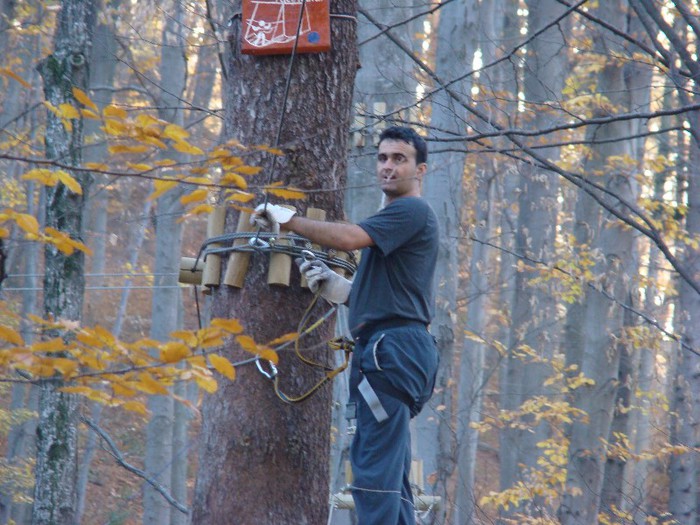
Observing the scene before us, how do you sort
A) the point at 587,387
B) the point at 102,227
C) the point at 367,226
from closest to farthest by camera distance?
1. the point at 367,226
2. the point at 587,387
3. the point at 102,227

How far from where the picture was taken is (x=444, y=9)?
10438 millimetres

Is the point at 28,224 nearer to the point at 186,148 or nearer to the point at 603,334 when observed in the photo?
the point at 186,148

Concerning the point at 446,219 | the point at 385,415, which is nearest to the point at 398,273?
the point at 385,415

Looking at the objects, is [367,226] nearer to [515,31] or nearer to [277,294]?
[277,294]

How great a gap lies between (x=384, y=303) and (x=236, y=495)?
1.06 meters

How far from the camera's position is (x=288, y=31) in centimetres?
369

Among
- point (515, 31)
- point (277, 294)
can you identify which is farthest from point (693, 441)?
point (515, 31)

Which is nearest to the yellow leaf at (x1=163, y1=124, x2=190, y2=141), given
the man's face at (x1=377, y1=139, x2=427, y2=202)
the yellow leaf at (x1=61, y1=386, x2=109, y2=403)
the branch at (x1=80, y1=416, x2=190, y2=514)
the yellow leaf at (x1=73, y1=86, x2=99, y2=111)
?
the yellow leaf at (x1=73, y1=86, x2=99, y2=111)

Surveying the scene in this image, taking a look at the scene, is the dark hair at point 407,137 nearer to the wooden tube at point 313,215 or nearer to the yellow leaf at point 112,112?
the wooden tube at point 313,215

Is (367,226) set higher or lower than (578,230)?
lower

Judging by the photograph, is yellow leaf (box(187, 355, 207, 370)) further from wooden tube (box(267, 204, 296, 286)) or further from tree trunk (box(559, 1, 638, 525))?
tree trunk (box(559, 1, 638, 525))

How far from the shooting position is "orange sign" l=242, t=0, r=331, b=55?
145 inches

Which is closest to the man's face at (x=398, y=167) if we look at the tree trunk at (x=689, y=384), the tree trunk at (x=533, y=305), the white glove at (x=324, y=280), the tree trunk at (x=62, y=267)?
the white glove at (x=324, y=280)

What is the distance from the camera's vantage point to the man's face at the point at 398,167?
13.5 ft
